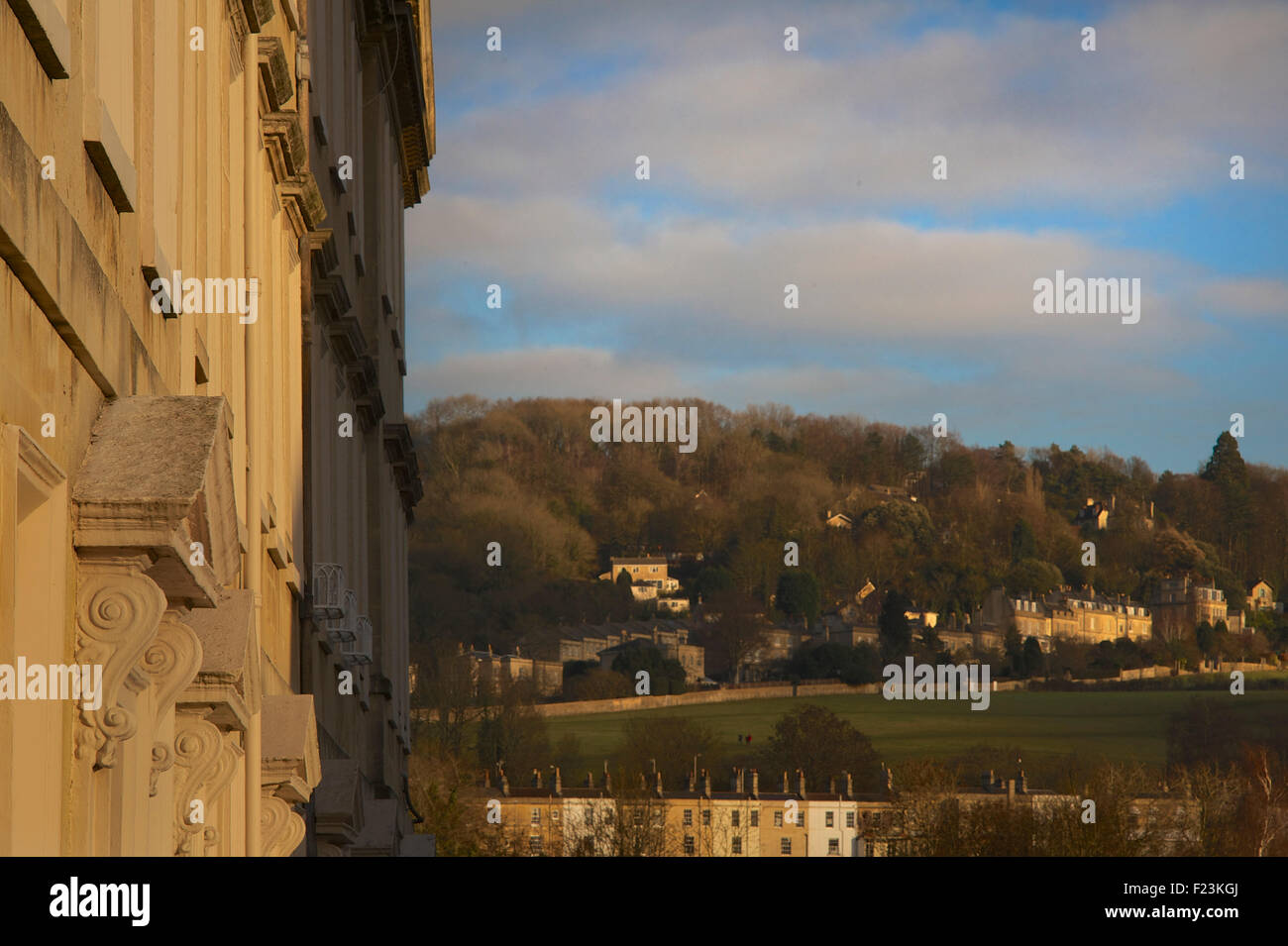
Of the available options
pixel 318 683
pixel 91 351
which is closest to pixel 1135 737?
pixel 318 683

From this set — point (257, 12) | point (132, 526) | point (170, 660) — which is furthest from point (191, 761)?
point (257, 12)

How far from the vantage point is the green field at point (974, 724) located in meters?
169

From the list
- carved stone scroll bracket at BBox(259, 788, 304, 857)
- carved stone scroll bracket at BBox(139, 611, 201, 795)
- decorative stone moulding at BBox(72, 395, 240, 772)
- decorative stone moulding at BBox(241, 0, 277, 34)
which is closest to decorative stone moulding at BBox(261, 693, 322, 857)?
carved stone scroll bracket at BBox(259, 788, 304, 857)

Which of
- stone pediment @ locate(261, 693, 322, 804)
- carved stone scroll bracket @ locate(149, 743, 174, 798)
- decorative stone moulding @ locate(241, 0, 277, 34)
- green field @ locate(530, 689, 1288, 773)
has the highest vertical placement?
green field @ locate(530, 689, 1288, 773)

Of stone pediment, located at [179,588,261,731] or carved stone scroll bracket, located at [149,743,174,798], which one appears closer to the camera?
carved stone scroll bracket, located at [149,743,174,798]

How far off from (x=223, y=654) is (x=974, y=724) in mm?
177999

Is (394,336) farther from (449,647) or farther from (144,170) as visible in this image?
(449,647)

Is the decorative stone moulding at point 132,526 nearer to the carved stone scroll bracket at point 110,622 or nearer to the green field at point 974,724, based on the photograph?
the carved stone scroll bracket at point 110,622

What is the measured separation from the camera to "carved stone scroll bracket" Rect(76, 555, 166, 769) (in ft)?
20.1

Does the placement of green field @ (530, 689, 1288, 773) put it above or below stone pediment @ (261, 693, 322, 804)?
above

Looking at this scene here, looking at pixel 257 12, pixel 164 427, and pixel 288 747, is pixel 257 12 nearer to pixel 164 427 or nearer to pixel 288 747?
pixel 288 747

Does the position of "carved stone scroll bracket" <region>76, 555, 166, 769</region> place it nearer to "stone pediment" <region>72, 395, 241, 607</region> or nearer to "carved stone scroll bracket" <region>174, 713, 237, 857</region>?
"stone pediment" <region>72, 395, 241, 607</region>

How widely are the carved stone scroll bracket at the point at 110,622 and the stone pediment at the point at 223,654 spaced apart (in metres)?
2.31

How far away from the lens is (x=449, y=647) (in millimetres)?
159875
